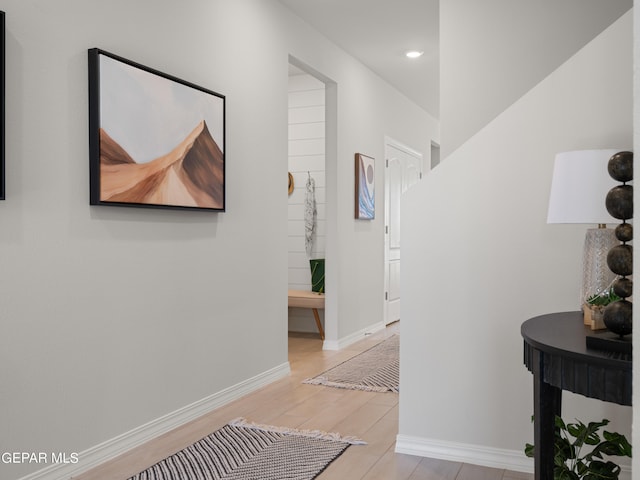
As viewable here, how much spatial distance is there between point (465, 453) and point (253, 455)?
924mm

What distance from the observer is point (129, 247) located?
286 centimetres

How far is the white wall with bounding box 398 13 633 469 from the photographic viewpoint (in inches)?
93.9

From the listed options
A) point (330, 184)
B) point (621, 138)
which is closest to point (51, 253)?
point (621, 138)

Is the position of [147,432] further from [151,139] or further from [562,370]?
[562,370]

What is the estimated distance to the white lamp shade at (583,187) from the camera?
1.81 metres

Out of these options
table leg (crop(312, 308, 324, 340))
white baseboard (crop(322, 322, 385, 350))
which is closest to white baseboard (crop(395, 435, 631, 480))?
white baseboard (crop(322, 322, 385, 350))

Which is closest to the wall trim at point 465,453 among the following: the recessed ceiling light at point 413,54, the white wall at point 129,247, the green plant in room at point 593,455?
the green plant in room at point 593,455

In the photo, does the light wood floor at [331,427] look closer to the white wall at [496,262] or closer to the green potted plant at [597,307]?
the white wall at [496,262]

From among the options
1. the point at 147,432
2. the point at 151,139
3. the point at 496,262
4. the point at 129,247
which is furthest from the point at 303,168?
the point at 496,262

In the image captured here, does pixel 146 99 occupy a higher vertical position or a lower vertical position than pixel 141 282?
higher

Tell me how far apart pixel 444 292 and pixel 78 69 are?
1.82 meters

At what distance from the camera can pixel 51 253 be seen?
96.1 inches

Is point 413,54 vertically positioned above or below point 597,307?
above

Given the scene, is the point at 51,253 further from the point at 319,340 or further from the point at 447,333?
the point at 319,340
